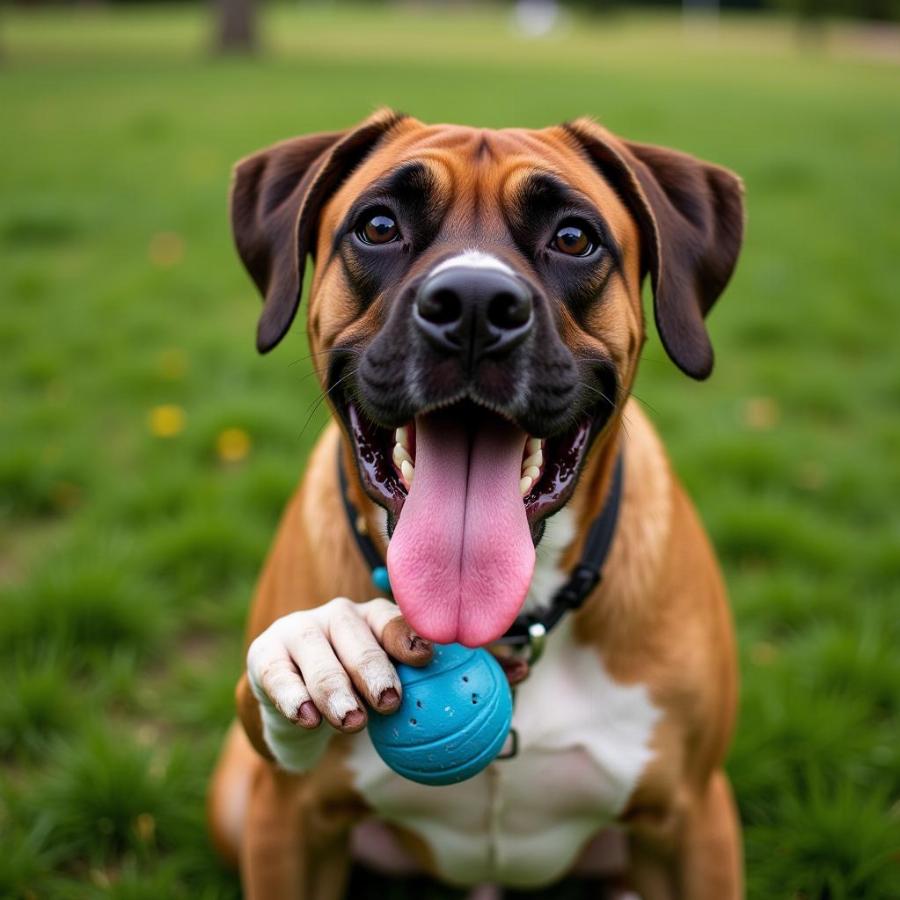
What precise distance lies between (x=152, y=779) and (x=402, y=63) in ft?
67.3

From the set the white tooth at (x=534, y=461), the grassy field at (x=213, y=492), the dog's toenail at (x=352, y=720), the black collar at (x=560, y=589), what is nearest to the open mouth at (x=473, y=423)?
the white tooth at (x=534, y=461)

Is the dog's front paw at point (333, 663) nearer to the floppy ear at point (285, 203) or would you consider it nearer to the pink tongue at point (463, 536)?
the pink tongue at point (463, 536)

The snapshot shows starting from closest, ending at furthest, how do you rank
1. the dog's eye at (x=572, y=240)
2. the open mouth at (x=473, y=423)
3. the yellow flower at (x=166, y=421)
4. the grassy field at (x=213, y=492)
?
the open mouth at (x=473, y=423) < the dog's eye at (x=572, y=240) < the grassy field at (x=213, y=492) < the yellow flower at (x=166, y=421)

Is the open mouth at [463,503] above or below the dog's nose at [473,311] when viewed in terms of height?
below

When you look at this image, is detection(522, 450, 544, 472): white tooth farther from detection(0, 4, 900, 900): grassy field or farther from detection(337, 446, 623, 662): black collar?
detection(0, 4, 900, 900): grassy field

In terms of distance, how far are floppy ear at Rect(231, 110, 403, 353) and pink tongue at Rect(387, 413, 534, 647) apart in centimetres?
62

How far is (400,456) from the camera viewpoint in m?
2.30

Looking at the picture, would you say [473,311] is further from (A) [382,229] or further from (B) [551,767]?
(B) [551,767]

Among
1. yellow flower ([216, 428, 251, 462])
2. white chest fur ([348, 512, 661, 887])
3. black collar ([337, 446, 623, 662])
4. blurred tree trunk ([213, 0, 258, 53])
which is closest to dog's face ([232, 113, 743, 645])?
black collar ([337, 446, 623, 662])

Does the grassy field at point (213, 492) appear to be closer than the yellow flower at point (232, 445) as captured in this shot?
Yes

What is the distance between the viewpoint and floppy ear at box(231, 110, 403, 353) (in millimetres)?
2650

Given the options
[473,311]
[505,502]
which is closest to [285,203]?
[473,311]

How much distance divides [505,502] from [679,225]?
2.91 ft

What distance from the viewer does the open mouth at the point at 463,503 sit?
2123 mm
